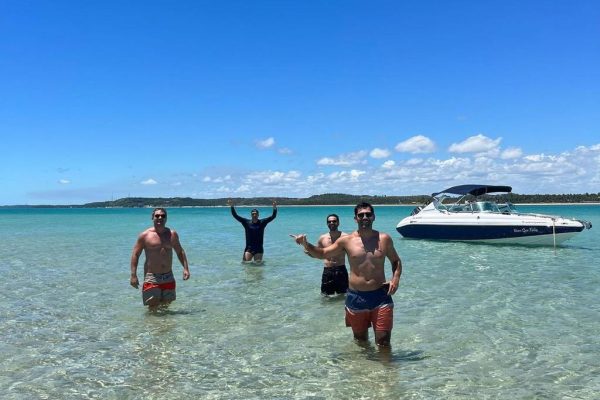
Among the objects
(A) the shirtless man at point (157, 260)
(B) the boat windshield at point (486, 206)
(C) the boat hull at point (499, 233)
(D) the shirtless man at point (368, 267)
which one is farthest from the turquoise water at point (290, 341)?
(B) the boat windshield at point (486, 206)

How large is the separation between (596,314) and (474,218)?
47.0ft

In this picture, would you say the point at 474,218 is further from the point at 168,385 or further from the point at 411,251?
the point at 168,385

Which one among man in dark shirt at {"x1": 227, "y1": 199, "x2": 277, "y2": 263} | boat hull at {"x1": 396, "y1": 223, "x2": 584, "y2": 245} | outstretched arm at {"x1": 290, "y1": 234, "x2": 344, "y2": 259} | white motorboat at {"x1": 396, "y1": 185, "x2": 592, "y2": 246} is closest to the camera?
outstretched arm at {"x1": 290, "y1": 234, "x2": 344, "y2": 259}

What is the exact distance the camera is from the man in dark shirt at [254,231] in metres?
14.2

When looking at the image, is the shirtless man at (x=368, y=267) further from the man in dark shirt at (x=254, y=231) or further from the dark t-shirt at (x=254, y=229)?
the dark t-shirt at (x=254, y=229)

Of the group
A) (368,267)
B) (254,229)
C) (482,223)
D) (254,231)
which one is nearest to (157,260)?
(368,267)

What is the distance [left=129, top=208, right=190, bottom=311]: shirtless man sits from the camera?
336 inches

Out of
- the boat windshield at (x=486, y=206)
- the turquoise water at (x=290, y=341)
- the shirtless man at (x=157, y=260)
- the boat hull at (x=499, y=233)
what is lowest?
the turquoise water at (x=290, y=341)

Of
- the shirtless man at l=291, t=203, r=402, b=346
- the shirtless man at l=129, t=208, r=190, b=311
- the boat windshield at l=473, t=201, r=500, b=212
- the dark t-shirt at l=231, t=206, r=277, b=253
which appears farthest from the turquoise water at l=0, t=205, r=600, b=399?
the boat windshield at l=473, t=201, r=500, b=212

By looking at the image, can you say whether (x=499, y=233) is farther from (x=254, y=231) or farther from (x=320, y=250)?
(x=320, y=250)

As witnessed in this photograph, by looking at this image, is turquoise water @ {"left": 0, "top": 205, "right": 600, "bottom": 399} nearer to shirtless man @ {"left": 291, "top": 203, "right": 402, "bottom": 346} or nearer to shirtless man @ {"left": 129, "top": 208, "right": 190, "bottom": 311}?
shirtless man @ {"left": 129, "top": 208, "right": 190, "bottom": 311}

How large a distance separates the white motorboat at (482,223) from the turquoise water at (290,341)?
8132 mm

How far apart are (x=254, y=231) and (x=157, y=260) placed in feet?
20.6

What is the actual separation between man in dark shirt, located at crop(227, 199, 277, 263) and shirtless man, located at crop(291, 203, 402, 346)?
7.63m
